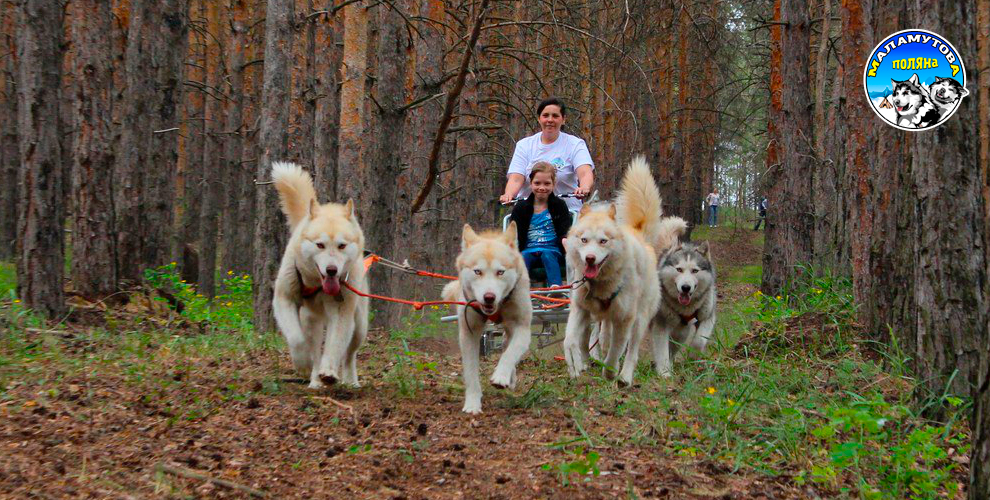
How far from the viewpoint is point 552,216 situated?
7.50 metres

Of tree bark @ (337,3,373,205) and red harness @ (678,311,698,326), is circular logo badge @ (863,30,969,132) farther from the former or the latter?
tree bark @ (337,3,373,205)

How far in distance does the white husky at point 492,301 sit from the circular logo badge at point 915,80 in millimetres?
2681

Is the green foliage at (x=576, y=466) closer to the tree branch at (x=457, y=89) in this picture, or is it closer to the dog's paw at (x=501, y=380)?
the dog's paw at (x=501, y=380)

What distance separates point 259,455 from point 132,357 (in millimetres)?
2656

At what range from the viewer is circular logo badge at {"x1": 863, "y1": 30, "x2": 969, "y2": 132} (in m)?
4.79

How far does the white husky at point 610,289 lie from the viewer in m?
6.28

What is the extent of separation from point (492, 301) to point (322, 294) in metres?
1.42

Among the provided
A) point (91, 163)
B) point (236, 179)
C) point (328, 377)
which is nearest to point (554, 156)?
point (328, 377)

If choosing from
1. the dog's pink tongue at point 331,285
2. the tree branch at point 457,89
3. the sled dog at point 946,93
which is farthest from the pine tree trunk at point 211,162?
the sled dog at point 946,93

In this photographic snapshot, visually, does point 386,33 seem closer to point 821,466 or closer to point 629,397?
point 629,397

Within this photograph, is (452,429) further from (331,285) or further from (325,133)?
(325,133)

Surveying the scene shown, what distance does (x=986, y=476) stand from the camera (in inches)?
128

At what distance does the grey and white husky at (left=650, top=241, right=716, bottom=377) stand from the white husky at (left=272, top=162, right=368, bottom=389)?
9.67 ft

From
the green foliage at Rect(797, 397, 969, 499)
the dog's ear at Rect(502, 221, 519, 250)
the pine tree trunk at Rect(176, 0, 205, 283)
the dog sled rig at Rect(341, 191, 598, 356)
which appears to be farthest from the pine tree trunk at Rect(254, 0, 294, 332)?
the pine tree trunk at Rect(176, 0, 205, 283)
